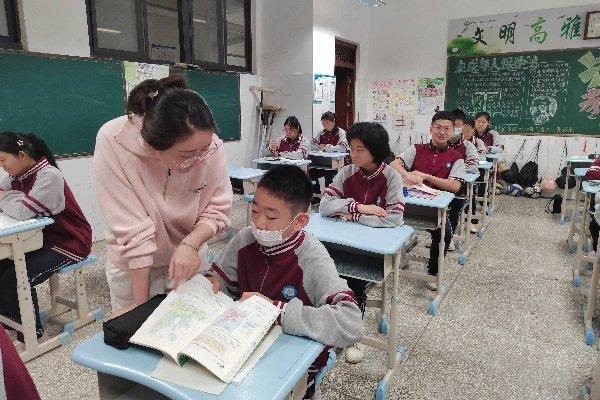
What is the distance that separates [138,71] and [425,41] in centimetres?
488

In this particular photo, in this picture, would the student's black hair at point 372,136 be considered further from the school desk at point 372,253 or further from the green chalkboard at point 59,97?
the green chalkboard at point 59,97

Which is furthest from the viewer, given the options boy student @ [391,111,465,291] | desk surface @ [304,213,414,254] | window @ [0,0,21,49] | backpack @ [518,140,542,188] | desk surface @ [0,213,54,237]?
backpack @ [518,140,542,188]

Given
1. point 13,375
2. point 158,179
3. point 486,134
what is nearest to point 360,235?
point 158,179

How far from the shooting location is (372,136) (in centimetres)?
221

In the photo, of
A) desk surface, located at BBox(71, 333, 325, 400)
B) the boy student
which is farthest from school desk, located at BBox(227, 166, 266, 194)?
desk surface, located at BBox(71, 333, 325, 400)

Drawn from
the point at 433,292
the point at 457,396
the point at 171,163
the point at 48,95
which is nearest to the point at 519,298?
the point at 433,292

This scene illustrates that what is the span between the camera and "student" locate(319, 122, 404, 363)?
7.07 feet

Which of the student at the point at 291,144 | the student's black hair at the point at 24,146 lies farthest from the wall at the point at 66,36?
the student at the point at 291,144

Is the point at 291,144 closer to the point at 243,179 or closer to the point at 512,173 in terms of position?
the point at 243,179

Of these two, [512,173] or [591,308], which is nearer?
[591,308]

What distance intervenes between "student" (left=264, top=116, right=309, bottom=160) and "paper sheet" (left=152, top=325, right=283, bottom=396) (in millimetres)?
4631

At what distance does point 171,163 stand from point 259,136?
533cm

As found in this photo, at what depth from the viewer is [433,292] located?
9.98 ft

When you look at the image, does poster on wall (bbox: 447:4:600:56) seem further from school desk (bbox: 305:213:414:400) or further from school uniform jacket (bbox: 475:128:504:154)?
school desk (bbox: 305:213:414:400)
